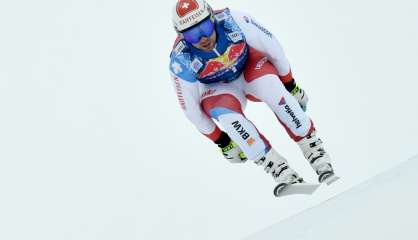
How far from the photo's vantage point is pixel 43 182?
29.1 m

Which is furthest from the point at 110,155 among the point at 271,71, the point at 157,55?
the point at 157,55

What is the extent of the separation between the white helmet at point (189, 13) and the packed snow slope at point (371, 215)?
3330 mm

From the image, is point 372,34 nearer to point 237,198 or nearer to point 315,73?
point 315,73

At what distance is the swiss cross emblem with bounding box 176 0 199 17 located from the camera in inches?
358

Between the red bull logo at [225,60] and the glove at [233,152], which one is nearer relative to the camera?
the red bull logo at [225,60]

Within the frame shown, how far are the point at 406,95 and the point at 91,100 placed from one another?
24920mm

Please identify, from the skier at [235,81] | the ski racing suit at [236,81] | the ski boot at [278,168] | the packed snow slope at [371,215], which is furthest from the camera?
the ski boot at [278,168]

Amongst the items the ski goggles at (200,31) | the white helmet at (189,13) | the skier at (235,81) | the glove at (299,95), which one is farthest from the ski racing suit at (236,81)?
the glove at (299,95)

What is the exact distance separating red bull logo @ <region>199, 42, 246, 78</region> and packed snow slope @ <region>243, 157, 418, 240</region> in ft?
11.4

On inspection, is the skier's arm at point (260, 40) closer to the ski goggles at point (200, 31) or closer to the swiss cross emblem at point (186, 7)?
the ski goggles at point (200, 31)

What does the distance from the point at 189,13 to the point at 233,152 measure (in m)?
1.89

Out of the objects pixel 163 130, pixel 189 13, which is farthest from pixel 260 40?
pixel 163 130

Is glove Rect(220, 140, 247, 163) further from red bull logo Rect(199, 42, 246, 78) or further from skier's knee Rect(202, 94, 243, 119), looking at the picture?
red bull logo Rect(199, 42, 246, 78)

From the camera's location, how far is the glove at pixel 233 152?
1022 centimetres
